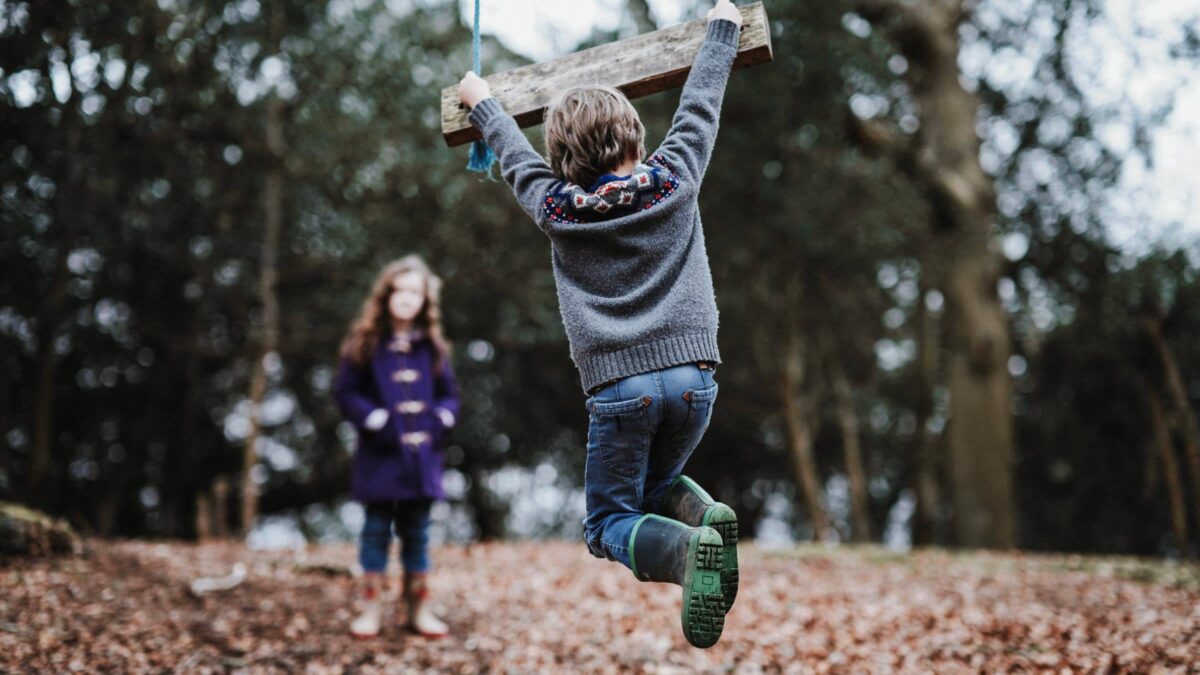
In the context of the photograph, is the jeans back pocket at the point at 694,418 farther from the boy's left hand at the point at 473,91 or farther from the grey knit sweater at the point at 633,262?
the boy's left hand at the point at 473,91

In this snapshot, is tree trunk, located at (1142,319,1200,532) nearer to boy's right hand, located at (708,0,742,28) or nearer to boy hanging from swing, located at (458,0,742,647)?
boy's right hand, located at (708,0,742,28)

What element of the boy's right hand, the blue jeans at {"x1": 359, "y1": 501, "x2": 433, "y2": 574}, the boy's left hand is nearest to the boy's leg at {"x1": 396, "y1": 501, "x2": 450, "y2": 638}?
the blue jeans at {"x1": 359, "y1": 501, "x2": 433, "y2": 574}

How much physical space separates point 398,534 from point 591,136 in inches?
117

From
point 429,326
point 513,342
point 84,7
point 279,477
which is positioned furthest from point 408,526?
point 279,477

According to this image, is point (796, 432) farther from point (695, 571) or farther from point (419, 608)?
point (695, 571)

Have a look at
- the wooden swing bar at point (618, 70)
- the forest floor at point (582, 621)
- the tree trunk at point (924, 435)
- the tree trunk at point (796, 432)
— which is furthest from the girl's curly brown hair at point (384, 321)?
the tree trunk at point (924, 435)

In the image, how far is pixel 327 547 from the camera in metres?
8.74

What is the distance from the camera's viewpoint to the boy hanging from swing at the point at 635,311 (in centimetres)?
282

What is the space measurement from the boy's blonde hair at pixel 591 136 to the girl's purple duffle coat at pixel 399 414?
94.6 inches

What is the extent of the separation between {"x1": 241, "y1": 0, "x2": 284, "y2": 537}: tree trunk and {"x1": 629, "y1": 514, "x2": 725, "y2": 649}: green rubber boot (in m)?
8.00

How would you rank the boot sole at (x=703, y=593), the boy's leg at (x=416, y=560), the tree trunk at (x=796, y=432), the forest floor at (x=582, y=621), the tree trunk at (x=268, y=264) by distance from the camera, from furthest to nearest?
1. the tree trunk at (x=796, y=432)
2. the tree trunk at (x=268, y=264)
3. the boy's leg at (x=416, y=560)
4. the forest floor at (x=582, y=621)
5. the boot sole at (x=703, y=593)

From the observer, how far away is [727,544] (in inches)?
109

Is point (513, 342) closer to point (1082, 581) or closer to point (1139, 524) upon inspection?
point (1082, 581)

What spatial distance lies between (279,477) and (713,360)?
1335 centimetres
